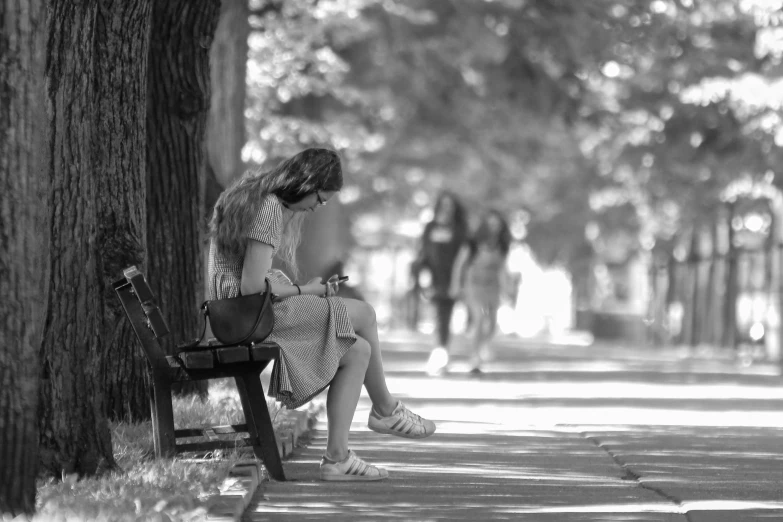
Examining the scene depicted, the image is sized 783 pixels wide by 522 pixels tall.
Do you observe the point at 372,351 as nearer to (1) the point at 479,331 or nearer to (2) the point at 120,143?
(2) the point at 120,143

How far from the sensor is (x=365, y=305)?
26.9 ft

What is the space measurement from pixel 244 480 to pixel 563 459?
2.65 meters

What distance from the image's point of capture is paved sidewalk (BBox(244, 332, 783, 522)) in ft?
23.9

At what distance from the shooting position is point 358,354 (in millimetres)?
8195

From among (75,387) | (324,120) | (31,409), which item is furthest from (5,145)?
(324,120)

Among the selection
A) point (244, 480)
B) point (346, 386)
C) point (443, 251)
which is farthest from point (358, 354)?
point (443, 251)

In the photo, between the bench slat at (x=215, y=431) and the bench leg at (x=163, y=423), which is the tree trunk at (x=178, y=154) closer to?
the bench slat at (x=215, y=431)

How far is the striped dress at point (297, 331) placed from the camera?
7.92 m

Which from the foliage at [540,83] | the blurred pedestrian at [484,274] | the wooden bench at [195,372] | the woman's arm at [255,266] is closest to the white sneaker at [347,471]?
the wooden bench at [195,372]

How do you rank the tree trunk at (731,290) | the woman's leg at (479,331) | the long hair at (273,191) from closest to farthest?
1. the long hair at (273,191)
2. the woman's leg at (479,331)
3. the tree trunk at (731,290)

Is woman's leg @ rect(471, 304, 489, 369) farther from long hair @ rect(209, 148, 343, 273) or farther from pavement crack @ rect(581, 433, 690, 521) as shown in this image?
long hair @ rect(209, 148, 343, 273)

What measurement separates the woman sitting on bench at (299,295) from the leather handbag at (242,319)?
0.33 feet

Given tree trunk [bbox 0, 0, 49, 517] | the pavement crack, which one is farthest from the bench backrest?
the pavement crack

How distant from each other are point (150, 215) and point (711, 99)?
12.2 m
